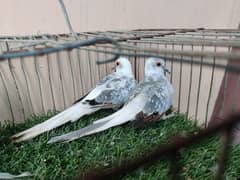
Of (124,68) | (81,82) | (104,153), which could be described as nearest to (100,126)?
(104,153)

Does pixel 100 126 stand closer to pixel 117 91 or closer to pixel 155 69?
pixel 117 91

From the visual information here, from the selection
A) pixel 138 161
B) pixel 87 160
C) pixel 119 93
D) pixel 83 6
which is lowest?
pixel 87 160

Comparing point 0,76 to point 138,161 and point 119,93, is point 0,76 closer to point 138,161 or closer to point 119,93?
point 119,93

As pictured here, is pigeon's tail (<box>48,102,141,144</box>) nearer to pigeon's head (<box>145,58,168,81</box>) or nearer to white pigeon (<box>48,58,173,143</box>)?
white pigeon (<box>48,58,173,143</box>)

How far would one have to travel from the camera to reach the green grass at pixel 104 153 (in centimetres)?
55

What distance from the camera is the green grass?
0.55 meters

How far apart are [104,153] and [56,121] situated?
16 centimetres

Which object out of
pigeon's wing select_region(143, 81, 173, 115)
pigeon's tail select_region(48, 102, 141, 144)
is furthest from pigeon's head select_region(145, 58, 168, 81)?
pigeon's tail select_region(48, 102, 141, 144)

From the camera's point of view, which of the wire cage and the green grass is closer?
the green grass

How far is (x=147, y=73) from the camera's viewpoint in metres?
0.75

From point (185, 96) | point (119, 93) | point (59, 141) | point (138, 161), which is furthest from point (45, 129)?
point (138, 161)

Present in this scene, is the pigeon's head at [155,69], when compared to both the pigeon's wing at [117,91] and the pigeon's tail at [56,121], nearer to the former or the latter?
the pigeon's wing at [117,91]

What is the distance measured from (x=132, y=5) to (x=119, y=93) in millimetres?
→ 334

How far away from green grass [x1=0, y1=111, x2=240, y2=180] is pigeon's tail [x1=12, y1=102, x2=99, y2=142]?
0.05ft
